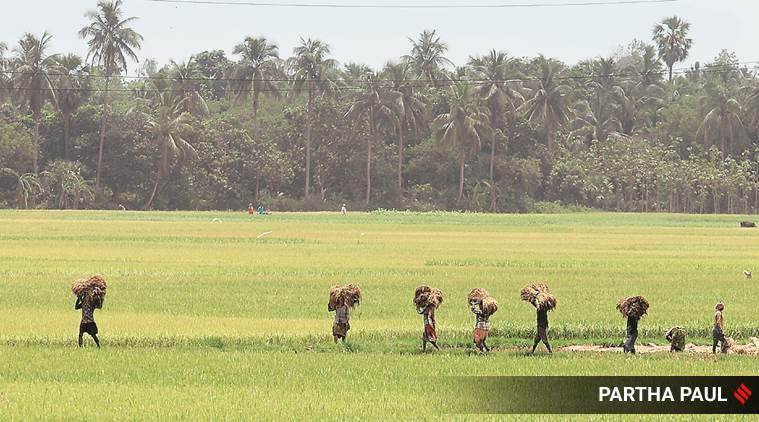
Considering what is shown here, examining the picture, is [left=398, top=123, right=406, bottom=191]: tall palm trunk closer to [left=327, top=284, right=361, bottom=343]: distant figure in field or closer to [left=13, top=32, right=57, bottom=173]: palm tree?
[left=13, top=32, right=57, bottom=173]: palm tree

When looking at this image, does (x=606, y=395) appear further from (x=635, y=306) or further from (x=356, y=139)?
(x=356, y=139)

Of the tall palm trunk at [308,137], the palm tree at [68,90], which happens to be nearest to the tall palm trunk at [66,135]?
the palm tree at [68,90]

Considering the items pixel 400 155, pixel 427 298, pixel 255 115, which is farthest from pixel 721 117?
pixel 427 298

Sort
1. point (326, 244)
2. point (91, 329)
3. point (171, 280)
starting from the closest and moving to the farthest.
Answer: point (91, 329), point (171, 280), point (326, 244)

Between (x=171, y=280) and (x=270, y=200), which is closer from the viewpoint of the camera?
(x=171, y=280)

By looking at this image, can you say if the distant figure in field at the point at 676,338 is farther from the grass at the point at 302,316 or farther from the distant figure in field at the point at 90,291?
the distant figure in field at the point at 90,291

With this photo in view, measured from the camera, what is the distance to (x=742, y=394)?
43.0 feet

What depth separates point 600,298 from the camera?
25.2 metres

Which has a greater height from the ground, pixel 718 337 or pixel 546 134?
pixel 546 134

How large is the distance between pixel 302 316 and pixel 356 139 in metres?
74.8

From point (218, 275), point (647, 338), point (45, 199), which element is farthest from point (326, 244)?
point (45, 199)

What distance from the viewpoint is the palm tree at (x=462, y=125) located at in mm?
91812

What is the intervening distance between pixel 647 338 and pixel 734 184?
75521 millimetres

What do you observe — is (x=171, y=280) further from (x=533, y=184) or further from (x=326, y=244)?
(x=533, y=184)
